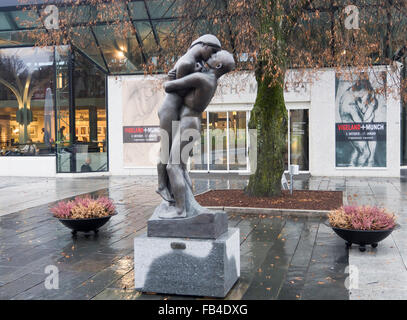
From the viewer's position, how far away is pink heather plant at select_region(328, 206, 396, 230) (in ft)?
21.6

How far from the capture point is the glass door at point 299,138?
19922 mm

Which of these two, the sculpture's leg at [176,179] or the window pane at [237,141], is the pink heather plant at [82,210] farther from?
the window pane at [237,141]

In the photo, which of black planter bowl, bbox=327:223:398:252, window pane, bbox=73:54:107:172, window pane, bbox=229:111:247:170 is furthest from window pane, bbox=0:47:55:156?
black planter bowl, bbox=327:223:398:252

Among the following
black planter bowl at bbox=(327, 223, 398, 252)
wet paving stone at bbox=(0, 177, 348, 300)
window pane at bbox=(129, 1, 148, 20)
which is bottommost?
wet paving stone at bbox=(0, 177, 348, 300)

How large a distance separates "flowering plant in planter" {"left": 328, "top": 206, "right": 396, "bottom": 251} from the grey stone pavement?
0.70 ft

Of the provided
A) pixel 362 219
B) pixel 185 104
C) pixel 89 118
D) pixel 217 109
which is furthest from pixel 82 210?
pixel 89 118

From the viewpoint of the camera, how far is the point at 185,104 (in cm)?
533

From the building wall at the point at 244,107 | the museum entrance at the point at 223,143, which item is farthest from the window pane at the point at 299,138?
the museum entrance at the point at 223,143

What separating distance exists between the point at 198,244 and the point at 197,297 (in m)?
0.58

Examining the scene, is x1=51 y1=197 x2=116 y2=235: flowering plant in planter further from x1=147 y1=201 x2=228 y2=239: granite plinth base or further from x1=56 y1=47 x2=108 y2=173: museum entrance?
x1=56 y1=47 x2=108 y2=173: museum entrance

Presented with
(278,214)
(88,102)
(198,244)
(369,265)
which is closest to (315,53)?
(278,214)

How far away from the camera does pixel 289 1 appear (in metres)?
10.8

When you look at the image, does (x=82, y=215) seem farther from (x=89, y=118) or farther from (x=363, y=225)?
(x=89, y=118)

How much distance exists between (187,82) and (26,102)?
19.0 m
